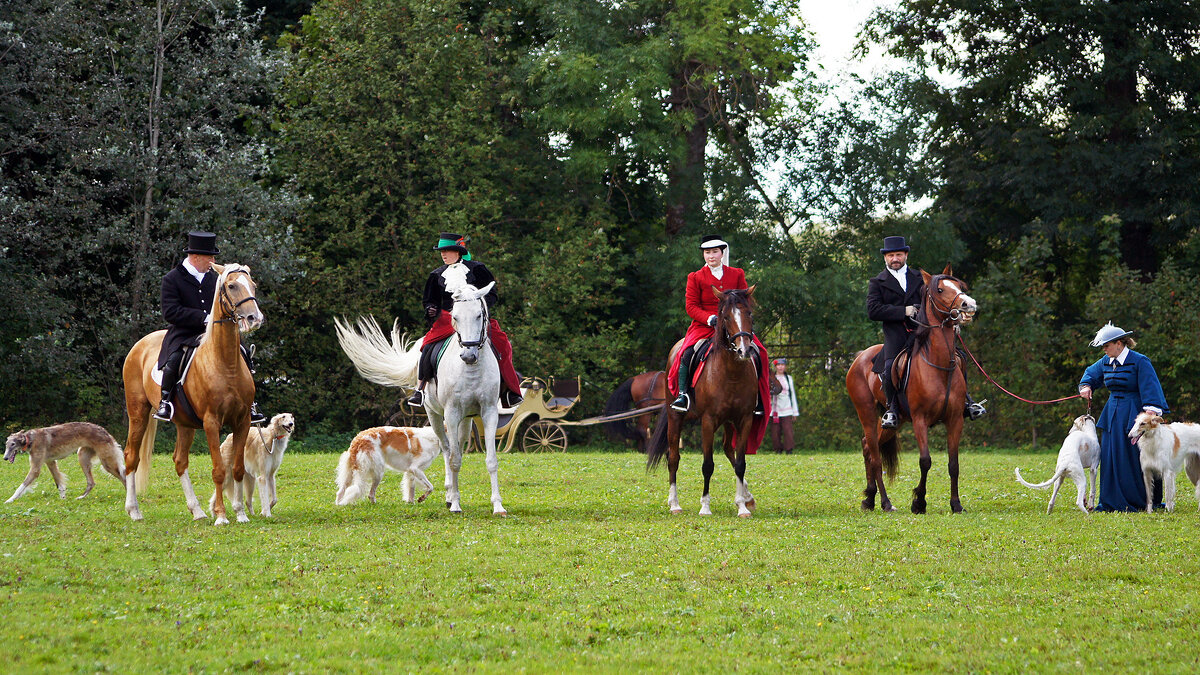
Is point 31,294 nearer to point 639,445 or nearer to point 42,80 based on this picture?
point 42,80

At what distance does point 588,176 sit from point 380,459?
19447 millimetres

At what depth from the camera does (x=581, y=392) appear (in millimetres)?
30078

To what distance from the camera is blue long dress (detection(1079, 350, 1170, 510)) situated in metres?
12.7

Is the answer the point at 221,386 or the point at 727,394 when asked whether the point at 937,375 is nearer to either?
the point at 727,394

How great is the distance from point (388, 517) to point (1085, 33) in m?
26.4

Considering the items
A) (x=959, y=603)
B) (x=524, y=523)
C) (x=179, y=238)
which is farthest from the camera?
(x=179, y=238)

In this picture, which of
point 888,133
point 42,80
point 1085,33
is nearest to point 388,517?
point 42,80

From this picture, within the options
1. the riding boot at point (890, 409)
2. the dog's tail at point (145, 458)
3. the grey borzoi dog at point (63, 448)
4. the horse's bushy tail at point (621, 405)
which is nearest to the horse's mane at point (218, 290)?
the dog's tail at point (145, 458)

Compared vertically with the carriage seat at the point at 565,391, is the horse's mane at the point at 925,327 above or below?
above

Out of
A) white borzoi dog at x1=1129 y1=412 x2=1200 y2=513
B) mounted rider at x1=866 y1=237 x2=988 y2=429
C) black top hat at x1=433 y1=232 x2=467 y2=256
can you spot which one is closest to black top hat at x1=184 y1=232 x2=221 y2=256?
black top hat at x1=433 y1=232 x2=467 y2=256

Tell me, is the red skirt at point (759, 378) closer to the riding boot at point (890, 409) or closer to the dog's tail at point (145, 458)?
the riding boot at point (890, 409)

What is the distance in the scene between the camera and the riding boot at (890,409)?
41.3 ft

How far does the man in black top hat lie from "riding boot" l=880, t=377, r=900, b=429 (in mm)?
6402

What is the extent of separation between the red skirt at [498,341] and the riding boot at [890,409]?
3928 mm
